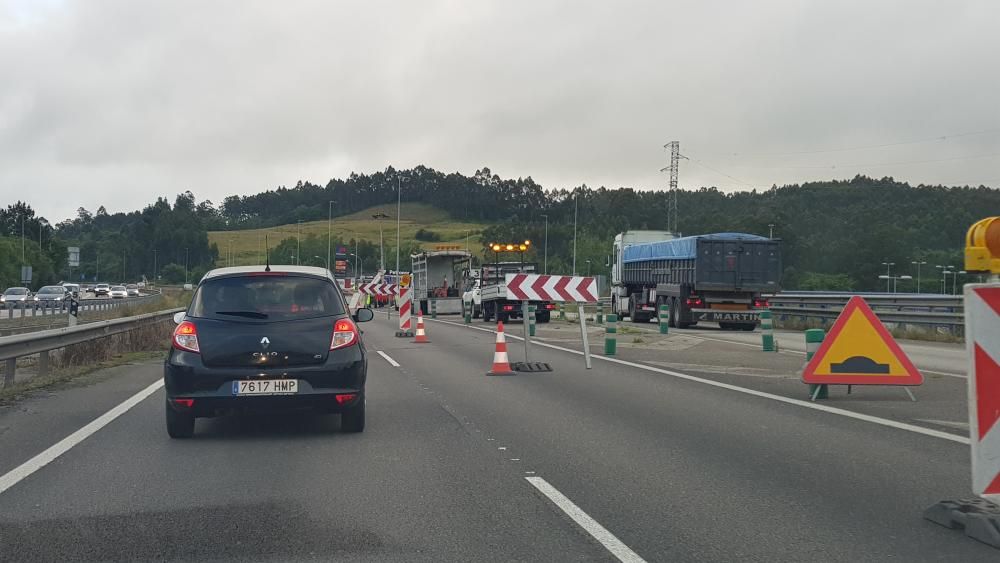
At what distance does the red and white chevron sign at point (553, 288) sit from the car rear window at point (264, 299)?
7.85 m

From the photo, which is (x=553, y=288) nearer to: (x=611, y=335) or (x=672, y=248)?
(x=611, y=335)

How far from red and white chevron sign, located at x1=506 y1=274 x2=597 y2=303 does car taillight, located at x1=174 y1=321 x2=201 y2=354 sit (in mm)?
8692

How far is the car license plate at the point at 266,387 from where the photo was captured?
339 inches

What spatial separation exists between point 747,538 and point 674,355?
1418 centimetres

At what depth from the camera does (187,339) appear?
345 inches

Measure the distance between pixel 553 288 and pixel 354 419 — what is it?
8518 mm

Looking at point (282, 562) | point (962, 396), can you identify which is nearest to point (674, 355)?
point (962, 396)

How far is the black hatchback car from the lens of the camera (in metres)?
8.62

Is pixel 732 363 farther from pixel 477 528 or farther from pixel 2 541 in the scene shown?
pixel 2 541

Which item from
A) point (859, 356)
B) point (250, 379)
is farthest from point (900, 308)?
point (250, 379)

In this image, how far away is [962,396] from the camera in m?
12.2

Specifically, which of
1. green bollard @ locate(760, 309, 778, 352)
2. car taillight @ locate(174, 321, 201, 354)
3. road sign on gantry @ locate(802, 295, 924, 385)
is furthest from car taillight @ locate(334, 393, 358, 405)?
green bollard @ locate(760, 309, 778, 352)

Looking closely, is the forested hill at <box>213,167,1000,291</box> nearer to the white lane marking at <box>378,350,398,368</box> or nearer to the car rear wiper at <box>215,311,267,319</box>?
the white lane marking at <box>378,350,398,368</box>

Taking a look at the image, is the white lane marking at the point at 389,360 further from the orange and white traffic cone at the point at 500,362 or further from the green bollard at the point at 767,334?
the green bollard at the point at 767,334
